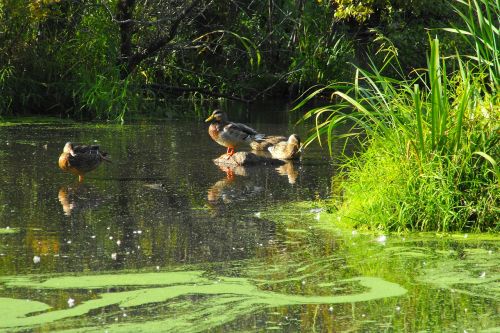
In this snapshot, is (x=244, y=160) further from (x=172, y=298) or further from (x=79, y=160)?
(x=172, y=298)

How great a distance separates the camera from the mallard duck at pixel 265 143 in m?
13.6

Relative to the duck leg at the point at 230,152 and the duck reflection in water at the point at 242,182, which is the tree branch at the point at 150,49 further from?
the duck reflection in water at the point at 242,182

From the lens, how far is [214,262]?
674 cm

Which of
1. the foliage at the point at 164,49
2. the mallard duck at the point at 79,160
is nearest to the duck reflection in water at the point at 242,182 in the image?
the mallard duck at the point at 79,160

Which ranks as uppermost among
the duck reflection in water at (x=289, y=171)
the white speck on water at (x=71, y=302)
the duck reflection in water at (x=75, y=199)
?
the duck reflection in water at (x=289, y=171)

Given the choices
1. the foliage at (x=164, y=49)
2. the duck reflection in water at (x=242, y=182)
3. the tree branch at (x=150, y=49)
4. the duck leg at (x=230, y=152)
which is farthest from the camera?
the tree branch at (x=150, y=49)

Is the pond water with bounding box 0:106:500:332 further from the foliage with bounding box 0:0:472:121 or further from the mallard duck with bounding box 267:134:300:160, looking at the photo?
the foliage with bounding box 0:0:472:121

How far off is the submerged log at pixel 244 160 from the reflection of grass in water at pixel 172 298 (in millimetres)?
5803

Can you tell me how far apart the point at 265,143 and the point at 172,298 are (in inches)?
315

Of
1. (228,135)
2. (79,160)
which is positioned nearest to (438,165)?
(79,160)

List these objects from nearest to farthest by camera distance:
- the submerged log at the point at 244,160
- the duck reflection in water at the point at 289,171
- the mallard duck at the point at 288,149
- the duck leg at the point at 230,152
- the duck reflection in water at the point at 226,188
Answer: the duck reflection in water at the point at 226,188
the duck reflection in water at the point at 289,171
the submerged log at the point at 244,160
the duck leg at the point at 230,152
the mallard duck at the point at 288,149

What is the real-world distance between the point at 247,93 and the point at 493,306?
16.2 metres

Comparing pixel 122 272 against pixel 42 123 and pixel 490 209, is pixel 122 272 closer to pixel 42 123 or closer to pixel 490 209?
pixel 490 209

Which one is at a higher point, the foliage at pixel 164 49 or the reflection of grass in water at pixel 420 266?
the foliage at pixel 164 49
